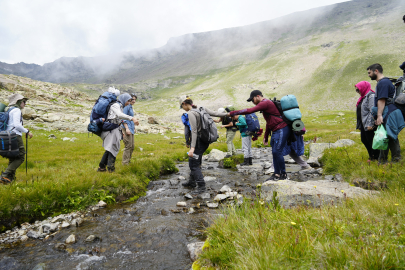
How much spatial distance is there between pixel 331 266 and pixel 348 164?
7358mm

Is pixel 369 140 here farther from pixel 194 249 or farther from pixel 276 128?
pixel 194 249

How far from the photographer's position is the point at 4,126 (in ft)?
23.1

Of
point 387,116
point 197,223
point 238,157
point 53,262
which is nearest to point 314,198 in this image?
point 197,223

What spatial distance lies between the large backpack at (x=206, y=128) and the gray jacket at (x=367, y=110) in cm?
501

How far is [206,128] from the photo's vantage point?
24.9ft

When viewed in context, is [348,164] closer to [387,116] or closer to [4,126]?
[387,116]

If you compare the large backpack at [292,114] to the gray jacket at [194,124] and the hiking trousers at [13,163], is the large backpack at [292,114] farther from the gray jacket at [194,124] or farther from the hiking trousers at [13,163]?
the hiking trousers at [13,163]

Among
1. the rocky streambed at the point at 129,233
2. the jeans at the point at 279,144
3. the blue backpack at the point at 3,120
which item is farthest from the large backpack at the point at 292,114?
the blue backpack at the point at 3,120

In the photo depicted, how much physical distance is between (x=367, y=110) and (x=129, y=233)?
8098 mm

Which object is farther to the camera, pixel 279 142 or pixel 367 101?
pixel 279 142

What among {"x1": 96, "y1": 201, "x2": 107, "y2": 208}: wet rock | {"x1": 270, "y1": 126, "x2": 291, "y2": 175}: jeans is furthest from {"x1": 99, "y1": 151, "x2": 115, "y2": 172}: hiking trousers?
{"x1": 270, "y1": 126, "x2": 291, "y2": 175}: jeans

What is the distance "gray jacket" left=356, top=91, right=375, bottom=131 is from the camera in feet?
22.4

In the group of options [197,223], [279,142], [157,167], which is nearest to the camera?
[197,223]

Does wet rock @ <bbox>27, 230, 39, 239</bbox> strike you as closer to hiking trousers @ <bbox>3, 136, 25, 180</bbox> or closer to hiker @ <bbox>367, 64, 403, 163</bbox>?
hiking trousers @ <bbox>3, 136, 25, 180</bbox>
